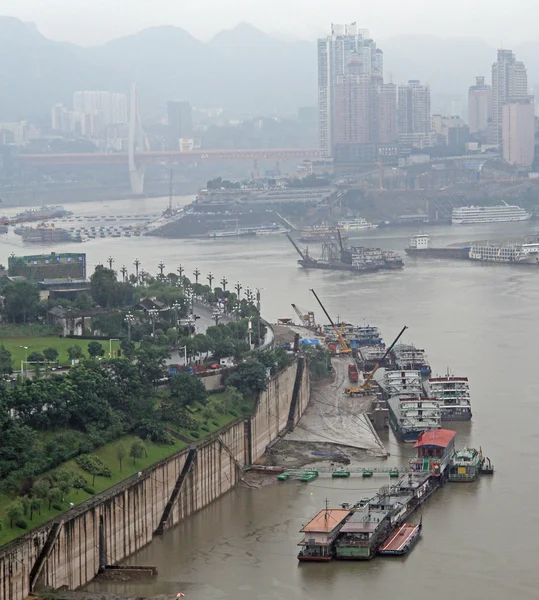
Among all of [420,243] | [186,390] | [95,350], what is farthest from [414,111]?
[186,390]

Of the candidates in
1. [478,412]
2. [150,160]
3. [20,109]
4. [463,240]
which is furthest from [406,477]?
[20,109]

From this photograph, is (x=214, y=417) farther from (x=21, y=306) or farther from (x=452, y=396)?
(x=21, y=306)

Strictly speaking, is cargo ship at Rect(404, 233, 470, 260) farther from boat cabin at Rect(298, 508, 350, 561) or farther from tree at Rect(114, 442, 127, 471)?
boat cabin at Rect(298, 508, 350, 561)

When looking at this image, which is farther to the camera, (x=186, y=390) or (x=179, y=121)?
(x=179, y=121)

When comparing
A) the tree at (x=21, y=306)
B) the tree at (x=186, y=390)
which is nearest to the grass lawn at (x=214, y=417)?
→ the tree at (x=186, y=390)

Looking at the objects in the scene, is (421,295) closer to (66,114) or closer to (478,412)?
(478,412)
